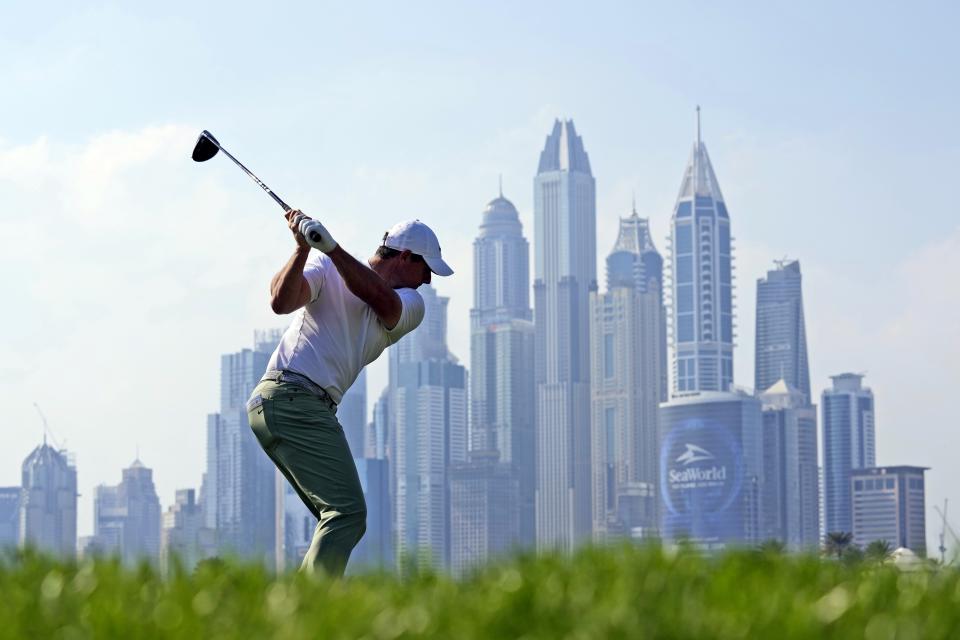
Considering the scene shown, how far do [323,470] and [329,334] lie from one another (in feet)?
2.25

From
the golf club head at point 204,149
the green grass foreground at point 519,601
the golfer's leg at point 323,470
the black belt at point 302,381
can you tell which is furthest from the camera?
the golf club head at point 204,149

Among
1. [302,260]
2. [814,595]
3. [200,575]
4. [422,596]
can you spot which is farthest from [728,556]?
[302,260]

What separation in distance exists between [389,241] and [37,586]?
421cm

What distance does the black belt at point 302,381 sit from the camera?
847 cm

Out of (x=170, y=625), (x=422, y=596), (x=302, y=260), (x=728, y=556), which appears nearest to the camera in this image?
(x=170, y=625)

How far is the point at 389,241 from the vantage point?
899 cm

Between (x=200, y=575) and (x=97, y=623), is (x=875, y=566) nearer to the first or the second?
(x=200, y=575)

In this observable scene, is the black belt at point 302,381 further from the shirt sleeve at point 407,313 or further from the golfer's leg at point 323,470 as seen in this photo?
the shirt sleeve at point 407,313

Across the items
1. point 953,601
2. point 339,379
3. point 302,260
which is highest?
point 302,260

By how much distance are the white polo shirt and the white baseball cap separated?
0.35 meters

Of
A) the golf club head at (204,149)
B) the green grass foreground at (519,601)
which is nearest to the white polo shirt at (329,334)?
the golf club head at (204,149)

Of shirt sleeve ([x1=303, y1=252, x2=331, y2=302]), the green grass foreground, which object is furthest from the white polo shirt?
the green grass foreground

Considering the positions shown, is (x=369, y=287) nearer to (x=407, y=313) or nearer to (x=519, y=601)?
(x=407, y=313)

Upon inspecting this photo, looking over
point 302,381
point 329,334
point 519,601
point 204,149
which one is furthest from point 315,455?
point 519,601
